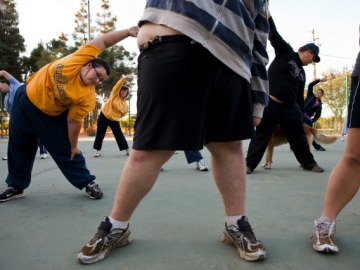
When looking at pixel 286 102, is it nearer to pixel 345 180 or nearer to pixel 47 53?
pixel 345 180

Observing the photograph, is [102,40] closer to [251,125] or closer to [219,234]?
[251,125]

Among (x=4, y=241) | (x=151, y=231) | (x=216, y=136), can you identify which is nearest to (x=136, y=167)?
(x=216, y=136)

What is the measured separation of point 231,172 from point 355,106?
0.79 metres

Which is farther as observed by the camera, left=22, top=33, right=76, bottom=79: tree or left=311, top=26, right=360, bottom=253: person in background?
left=22, top=33, right=76, bottom=79: tree

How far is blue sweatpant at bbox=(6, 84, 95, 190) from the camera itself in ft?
8.77

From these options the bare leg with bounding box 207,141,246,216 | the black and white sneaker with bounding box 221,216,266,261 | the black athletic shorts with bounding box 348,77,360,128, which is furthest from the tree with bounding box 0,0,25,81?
the black athletic shorts with bounding box 348,77,360,128

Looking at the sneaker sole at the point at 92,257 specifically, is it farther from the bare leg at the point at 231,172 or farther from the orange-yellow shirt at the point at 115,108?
the orange-yellow shirt at the point at 115,108

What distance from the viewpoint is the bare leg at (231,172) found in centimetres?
170

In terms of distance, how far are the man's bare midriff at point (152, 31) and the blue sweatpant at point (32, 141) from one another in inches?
59.7

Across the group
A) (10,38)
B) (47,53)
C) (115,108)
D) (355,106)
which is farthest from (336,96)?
(10,38)

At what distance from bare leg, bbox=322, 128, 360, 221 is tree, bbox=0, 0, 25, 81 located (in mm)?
27807

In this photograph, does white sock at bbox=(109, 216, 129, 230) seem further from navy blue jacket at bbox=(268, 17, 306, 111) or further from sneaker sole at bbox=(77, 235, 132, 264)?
navy blue jacket at bbox=(268, 17, 306, 111)

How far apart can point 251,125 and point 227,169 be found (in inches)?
11.3

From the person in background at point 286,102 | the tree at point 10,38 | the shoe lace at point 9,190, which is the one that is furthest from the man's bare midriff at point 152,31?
the tree at point 10,38
